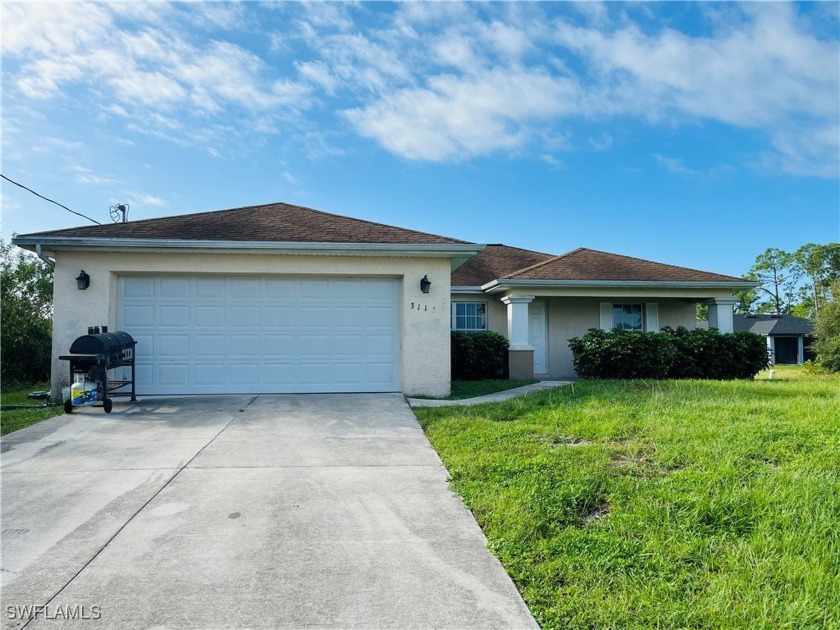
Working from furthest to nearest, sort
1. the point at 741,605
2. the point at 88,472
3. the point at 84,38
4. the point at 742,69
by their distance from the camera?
the point at 742,69 → the point at 84,38 → the point at 88,472 → the point at 741,605

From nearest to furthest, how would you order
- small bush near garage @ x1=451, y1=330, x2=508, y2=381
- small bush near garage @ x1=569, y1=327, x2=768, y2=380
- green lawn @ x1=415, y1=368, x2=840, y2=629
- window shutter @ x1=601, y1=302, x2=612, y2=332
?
green lawn @ x1=415, y1=368, x2=840, y2=629 < small bush near garage @ x1=569, y1=327, x2=768, y2=380 < small bush near garage @ x1=451, y1=330, x2=508, y2=381 < window shutter @ x1=601, y1=302, x2=612, y2=332

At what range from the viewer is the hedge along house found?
45.2 ft

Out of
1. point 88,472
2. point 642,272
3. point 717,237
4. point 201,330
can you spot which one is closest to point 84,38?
point 201,330

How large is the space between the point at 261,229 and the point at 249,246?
96 cm

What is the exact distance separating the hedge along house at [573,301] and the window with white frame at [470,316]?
0.10 feet

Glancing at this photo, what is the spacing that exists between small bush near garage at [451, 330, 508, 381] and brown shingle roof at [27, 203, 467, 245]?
4093 mm

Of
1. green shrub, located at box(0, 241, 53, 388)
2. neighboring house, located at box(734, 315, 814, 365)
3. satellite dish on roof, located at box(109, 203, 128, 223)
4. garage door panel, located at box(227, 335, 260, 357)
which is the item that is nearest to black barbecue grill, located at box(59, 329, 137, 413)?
garage door panel, located at box(227, 335, 260, 357)

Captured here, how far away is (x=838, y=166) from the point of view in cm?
2578

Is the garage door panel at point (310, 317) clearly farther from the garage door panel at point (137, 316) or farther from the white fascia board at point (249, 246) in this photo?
the garage door panel at point (137, 316)

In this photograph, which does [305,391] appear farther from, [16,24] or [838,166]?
[838,166]

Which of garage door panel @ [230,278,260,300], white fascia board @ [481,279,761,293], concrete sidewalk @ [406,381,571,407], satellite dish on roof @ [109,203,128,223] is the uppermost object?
satellite dish on roof @ [109,203,128,223]

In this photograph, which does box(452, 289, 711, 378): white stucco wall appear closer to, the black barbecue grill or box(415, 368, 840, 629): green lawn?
box(415, 368, 840, 629): green lawn

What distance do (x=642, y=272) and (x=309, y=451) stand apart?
12.3m

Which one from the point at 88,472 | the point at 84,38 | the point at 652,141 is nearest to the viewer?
the point at 88,472
